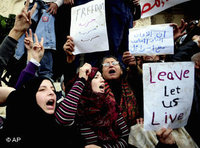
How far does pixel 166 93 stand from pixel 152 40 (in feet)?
1.80

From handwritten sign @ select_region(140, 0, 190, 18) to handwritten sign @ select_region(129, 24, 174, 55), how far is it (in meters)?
0.51

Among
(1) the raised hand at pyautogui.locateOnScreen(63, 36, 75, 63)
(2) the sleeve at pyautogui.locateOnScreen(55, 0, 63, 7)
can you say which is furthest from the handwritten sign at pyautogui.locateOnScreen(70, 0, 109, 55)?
(2) the sleeve at pyautogui.locateOnScreen(55, 0, 63, 7)

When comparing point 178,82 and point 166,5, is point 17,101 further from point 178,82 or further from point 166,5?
point 166,5

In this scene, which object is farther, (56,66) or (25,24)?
(56,66)

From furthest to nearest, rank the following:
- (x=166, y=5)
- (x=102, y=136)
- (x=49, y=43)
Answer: (x=49, y=43), (x=166, y=5), (x=102, y=136)

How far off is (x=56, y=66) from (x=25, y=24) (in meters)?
1.17

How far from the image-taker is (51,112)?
1.19m

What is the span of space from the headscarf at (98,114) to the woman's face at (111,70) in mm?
320

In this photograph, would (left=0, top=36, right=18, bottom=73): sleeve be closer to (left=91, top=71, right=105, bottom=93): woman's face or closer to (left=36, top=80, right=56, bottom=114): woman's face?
(left=36, top=80, right=56, bottom=114): woman's face

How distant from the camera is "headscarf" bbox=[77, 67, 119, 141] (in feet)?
4.19

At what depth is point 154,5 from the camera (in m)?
1.96

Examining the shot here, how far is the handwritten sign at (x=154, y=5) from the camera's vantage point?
1886mm

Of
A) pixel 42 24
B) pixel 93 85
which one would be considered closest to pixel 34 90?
pixel 93 85

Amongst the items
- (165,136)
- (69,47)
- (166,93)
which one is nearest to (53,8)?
(69,47)
